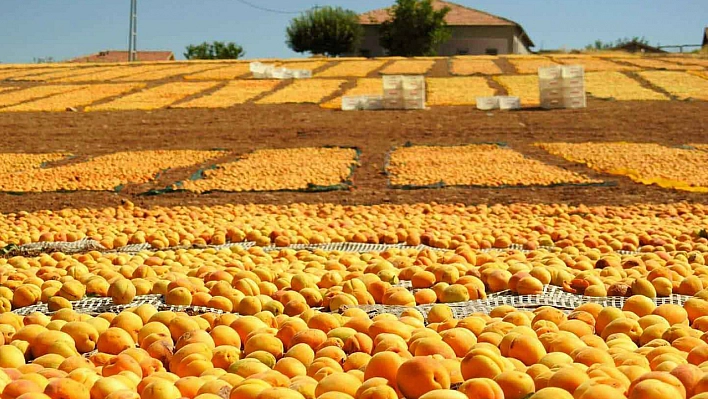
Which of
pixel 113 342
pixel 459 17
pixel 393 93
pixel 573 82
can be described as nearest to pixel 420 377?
pixel 113 342

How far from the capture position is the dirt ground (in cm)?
999

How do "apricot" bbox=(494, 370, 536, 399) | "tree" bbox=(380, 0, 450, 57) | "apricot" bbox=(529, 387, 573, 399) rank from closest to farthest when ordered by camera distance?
"apricot" bbox=(529, 387, 573, 399)
"apricot" bbox=(494, 370, 536, 399)
"tree" bbox=(380, 0, 450, 57)

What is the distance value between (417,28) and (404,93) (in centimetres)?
3134

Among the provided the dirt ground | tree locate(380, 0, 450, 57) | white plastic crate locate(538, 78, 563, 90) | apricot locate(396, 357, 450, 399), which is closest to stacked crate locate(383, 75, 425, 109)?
the dirt ground

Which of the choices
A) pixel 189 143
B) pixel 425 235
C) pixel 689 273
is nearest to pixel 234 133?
pixel 189 143

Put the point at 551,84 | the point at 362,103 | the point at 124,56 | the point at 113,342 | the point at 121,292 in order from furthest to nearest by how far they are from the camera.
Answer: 1. the point at 124,56
2. the point at 362,103
3. the point at 551,84
4. the point at 121,292
5. the point at 113,342

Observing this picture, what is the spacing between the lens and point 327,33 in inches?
2110

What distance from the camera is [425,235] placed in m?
5.83

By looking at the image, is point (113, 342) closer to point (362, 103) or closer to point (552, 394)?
point (552, 394)

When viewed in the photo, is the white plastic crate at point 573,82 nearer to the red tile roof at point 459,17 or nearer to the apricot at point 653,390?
the apricot at point 653,390

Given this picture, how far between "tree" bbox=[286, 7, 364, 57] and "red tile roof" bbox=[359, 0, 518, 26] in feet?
5.03

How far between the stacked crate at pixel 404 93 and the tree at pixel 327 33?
1315 inches

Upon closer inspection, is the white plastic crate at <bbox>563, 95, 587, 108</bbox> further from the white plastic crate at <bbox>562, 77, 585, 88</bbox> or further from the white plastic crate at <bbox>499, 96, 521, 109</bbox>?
the white plastic crate at <bbox>499, 96, 521, 109</bbox>

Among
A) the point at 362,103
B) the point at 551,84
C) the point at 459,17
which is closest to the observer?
the point at 551,84
